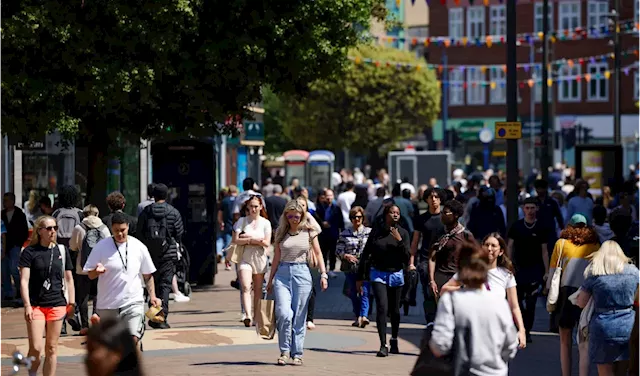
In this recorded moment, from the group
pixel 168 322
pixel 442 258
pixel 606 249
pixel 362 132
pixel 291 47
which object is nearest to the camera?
pixel 606 249

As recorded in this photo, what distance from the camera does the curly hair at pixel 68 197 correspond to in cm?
1824

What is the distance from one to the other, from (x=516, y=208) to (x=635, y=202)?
4.81 m

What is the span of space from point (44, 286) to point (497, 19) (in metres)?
65.4

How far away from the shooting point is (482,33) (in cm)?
7631

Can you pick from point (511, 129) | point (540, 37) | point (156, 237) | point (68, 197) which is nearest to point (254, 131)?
point (540, 37)

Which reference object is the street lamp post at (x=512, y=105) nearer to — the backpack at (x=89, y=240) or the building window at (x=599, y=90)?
the backpack at (x=89, y=240)

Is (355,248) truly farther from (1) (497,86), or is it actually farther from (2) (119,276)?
(1) (497,86)

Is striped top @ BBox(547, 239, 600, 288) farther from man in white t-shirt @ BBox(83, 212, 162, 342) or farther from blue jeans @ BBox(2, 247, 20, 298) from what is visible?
blue jeans @ BBox(2, 247, 20, 298)

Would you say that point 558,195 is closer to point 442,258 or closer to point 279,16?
point 279,16

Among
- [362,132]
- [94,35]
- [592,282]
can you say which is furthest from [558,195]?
[362,132]

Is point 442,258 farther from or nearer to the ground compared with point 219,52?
nearer to the ground

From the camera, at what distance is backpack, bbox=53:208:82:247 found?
18125 millimetres

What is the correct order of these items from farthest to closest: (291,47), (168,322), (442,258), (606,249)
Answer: (291,47) → (168,322) → (442,258) → (606,249)

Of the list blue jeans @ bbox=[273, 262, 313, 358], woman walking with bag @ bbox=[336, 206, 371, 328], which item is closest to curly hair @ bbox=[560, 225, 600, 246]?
blue jeans @ bbox=[273, 262, 313, 358]
